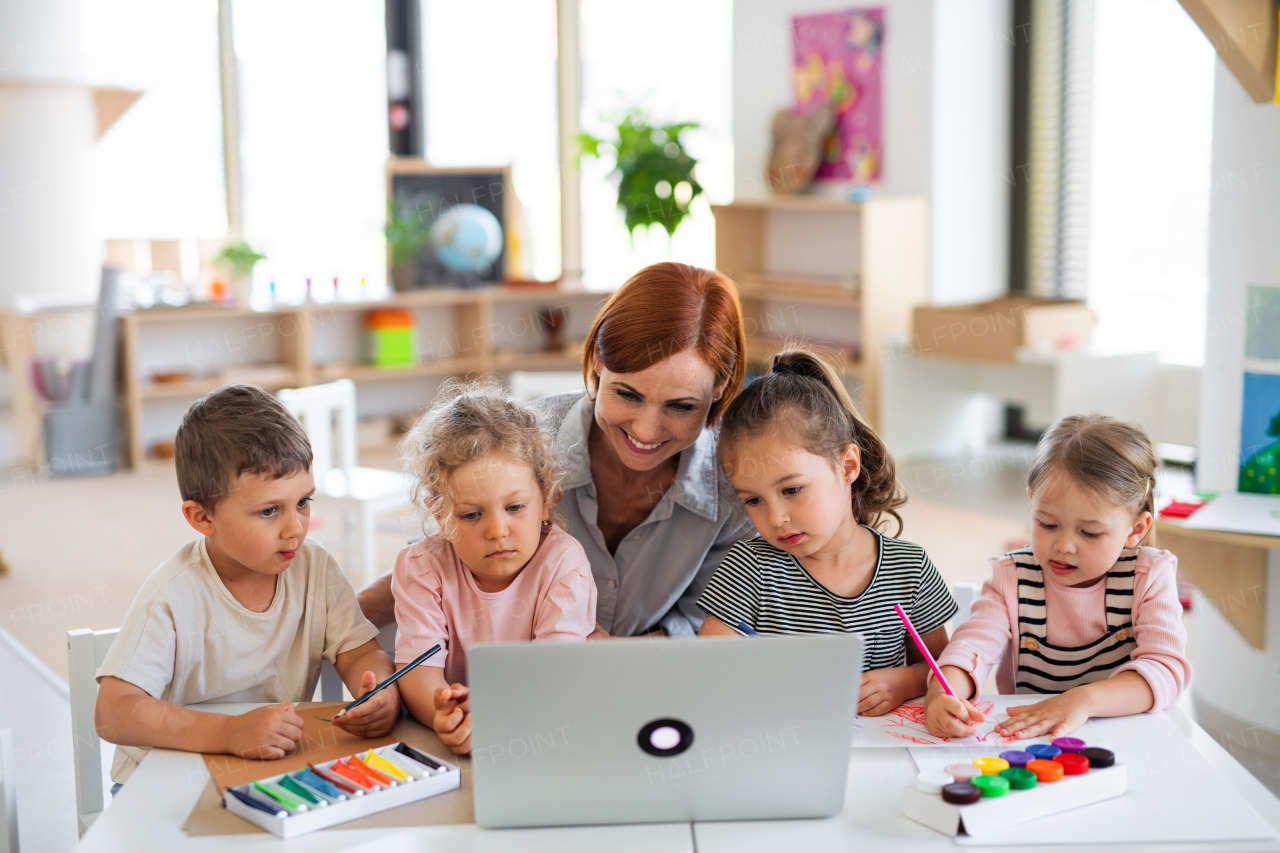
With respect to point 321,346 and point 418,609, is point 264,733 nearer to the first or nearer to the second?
point 418,609

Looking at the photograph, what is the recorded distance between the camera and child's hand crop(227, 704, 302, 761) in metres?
1.19

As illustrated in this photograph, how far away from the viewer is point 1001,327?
4.46 meters

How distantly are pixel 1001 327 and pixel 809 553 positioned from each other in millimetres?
3292

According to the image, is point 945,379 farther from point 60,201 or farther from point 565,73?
point 60,201

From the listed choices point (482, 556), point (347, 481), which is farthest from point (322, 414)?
point (482, 556)

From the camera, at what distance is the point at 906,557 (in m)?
1.43

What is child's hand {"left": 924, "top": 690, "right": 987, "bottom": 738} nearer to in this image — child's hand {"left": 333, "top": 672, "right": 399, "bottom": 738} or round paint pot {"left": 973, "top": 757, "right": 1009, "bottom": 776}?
round paint pot {"left": 973, "top": 757, "right": 1009, "bottom": 776}

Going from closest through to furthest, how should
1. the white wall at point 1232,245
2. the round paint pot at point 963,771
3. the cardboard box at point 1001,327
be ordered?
the round paint pot at point 963,771 → the white wall at point 1232,245 → the cardboard box at point 1001,327

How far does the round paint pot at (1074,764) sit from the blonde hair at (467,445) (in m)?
0.63

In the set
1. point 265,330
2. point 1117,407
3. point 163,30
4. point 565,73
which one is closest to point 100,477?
point 265,330

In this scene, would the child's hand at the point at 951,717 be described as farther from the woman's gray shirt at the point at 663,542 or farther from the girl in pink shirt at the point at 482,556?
the woman's gray shirt at the point at 663,542

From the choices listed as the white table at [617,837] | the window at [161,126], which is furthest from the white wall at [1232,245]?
the window at [161,126]

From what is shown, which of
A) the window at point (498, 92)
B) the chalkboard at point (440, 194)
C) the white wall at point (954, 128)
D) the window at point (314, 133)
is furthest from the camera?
the window at point (498, 92)

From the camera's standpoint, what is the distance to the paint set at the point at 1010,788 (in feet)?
3.35
